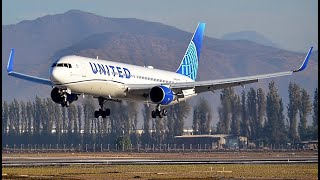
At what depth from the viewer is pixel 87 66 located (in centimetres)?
8562

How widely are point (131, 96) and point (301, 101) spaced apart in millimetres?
102298

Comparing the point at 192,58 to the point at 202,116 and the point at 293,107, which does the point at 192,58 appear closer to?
the point at 202,116

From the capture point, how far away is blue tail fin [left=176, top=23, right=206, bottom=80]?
358 feet

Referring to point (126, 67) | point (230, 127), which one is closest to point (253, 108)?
point (230, 127)

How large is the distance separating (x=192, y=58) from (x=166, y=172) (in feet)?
97.3

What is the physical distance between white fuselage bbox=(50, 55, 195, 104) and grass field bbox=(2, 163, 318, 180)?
22.4 ft

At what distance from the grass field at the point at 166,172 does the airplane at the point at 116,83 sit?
5723 millimetres

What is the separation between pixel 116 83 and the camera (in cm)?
8881

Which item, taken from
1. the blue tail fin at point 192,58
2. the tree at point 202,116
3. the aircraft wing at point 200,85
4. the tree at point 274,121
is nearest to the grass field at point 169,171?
the aircraft wing at point 200,85

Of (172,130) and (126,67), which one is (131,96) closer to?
(126,67)

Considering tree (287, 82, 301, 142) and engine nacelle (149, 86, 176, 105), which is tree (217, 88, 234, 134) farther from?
engine nacelle (149, 86, 176, 105)

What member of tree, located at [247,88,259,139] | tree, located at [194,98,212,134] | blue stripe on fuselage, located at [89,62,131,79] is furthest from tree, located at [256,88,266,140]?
blue stripe on fuselage, located at [89,62,131,79]

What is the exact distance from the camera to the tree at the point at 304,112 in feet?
570

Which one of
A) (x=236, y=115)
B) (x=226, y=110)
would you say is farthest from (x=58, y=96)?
(x=236, y=115)
